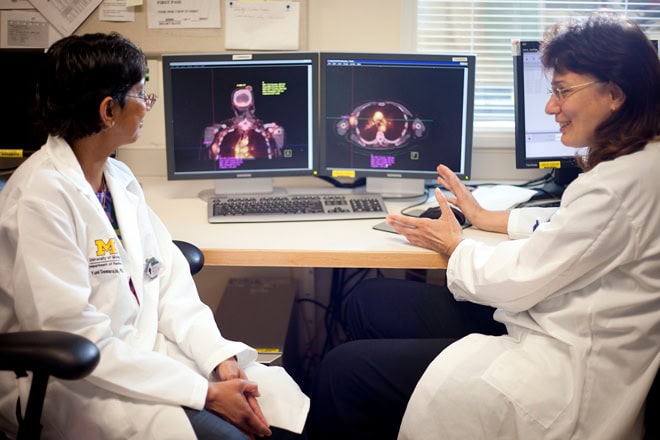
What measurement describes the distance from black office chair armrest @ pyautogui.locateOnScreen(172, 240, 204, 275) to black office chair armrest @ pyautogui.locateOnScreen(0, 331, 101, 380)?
1.87 feet

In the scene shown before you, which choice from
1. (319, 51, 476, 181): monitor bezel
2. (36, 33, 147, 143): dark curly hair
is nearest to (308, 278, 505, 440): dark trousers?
(319, 51, 476, 181): monitor bezel

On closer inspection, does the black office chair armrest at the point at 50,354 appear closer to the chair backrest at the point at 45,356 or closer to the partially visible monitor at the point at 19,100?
the chair backrest at the point at 45,356

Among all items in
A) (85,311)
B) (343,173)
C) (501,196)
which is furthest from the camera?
(343,173)

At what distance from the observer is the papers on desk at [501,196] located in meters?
2.08

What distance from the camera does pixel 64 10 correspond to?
240 cm

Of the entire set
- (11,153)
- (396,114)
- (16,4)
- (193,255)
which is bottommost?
(193,255)

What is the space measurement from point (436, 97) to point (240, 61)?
62cm

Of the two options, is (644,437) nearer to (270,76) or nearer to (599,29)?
(599,29)

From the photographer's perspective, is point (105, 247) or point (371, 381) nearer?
point (105, 247)

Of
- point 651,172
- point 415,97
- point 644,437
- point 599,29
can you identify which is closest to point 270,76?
point 415,97

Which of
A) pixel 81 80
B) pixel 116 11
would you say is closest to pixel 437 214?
pixel 81 80

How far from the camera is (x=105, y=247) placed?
4.65 feet

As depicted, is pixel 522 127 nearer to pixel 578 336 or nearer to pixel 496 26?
pixel 496 26

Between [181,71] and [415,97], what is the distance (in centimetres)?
73
